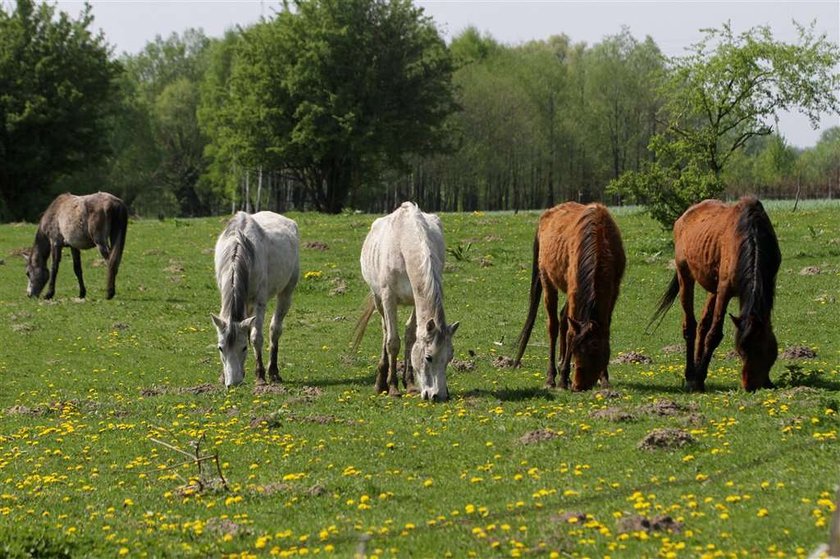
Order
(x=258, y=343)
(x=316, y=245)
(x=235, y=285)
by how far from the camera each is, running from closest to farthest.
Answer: (x=235, y=285) → (x=258, y=343) → (x=316, y=245)

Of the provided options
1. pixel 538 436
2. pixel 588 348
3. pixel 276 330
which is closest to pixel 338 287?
pixel 276 330

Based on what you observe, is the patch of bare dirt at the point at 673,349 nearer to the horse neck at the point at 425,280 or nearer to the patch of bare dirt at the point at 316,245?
the horse neck at the point at 425,280

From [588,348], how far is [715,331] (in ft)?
5.58

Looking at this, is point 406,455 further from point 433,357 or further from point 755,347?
point 755,347

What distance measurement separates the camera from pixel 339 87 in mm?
52031

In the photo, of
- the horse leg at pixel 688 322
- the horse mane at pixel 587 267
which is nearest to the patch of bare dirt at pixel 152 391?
the horse mane at pixel 587 267

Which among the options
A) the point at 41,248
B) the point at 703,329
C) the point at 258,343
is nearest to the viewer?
the point at 703,329

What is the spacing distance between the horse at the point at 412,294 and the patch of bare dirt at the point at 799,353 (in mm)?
6070

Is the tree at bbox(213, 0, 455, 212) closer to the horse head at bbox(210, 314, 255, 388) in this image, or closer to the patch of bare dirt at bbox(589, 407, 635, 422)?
the horse head at bbox(210, 314, 255, 388)

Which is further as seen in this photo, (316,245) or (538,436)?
Answer: (316,245)

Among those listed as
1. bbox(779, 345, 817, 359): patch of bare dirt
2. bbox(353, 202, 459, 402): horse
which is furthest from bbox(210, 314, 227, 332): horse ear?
bbox(779, 345, 817, 359): patch of bare dirt

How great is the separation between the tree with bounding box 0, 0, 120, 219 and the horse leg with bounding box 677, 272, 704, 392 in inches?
1660

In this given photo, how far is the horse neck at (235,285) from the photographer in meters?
14.5

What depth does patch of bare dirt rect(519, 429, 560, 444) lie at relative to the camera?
389 inches
